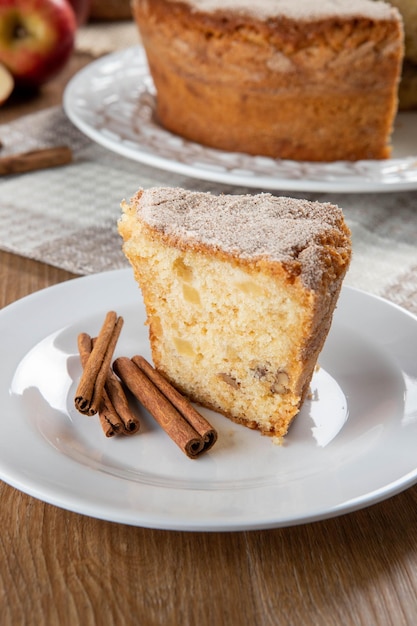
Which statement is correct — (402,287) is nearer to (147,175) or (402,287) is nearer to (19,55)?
(147,175)

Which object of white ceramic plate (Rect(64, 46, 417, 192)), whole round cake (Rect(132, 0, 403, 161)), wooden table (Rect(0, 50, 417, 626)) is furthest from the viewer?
whole round cake (Rect(132, 0, 403, 161))

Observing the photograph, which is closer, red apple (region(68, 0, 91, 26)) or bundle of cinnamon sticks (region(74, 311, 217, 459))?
bundle of cinnamon sticks (region(74, 311, 217, 459))

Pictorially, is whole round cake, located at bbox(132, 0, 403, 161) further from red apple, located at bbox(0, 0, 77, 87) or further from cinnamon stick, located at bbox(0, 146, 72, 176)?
red apple, located at bbox(0, 0, 77, 87)

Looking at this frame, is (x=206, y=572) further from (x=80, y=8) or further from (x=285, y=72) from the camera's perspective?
(x=80, y=8)

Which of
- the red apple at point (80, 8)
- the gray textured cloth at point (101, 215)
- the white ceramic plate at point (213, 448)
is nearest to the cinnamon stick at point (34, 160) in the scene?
the gray textured cloth at point (101, 215)

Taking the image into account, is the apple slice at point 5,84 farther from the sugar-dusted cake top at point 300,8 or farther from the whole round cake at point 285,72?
the sugar-dusted cake top at point 300,8

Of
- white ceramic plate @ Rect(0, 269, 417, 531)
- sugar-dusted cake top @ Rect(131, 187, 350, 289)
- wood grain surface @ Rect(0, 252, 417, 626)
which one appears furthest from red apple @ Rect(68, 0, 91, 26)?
wood grain surface @ Rect(0, 252, 417, 626)

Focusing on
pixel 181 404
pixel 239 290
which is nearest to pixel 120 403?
pixel 181 404
